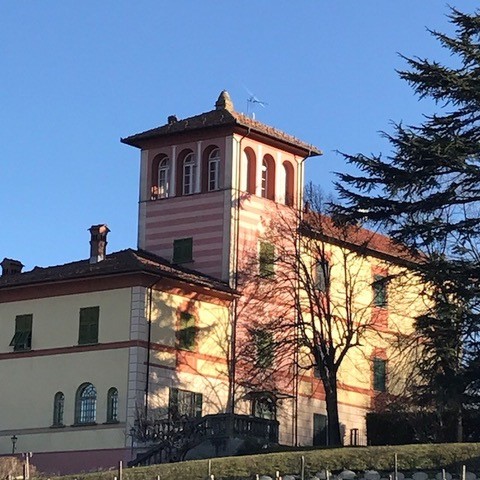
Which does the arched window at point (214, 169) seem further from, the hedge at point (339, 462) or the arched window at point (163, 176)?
the hedge at point (339, 462)

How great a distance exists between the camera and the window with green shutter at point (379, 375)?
6507 centimetres

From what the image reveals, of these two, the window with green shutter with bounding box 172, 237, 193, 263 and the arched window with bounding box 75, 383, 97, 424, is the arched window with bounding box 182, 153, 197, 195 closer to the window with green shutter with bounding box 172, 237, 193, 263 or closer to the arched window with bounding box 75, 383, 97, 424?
the window with green shutter with bounding box 172, 237, 193, 263

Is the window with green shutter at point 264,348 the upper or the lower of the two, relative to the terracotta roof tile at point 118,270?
lower

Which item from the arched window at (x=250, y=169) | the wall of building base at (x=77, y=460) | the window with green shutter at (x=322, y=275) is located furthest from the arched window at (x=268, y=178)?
the wall of building base at (x=77, y=460)

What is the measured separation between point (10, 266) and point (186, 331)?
36.5 ft

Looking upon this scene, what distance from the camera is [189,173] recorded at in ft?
201

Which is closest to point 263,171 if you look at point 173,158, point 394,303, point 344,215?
point 173,158

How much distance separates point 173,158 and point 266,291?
7333mm

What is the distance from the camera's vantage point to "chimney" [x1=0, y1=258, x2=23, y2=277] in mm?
63188

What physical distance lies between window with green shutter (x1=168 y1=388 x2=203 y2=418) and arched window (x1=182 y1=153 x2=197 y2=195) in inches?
378

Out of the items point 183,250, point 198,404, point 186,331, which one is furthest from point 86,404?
point 183,250

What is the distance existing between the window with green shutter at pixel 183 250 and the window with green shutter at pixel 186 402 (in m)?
6.55

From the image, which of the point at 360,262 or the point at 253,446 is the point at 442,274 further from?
the point at 360,262

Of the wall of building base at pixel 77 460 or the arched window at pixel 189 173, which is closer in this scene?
the wall of building base at pixel 77 460
